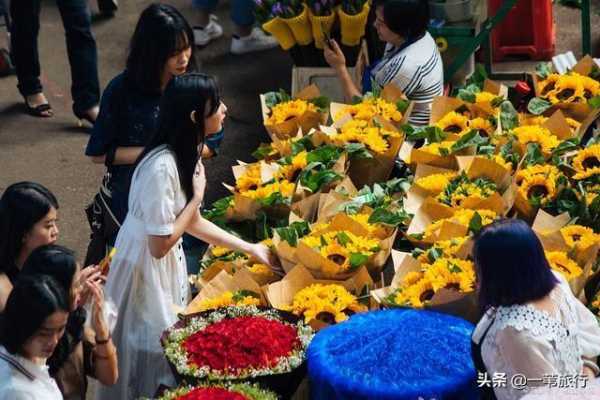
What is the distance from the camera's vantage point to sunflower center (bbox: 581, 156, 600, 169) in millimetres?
4410

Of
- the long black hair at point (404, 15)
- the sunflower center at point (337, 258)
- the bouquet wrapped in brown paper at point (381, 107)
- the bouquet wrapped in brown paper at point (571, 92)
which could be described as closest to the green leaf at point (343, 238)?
the sunflower center at point (337, 258)

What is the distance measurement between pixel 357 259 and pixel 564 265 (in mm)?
677

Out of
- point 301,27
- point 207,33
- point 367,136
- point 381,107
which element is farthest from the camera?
point 207,33

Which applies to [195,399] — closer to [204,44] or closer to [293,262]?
[293,262]

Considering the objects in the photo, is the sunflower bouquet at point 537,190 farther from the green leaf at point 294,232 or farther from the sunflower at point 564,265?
the green leaf at point 294,232

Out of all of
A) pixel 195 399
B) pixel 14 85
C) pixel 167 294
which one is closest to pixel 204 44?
pixel 14 85

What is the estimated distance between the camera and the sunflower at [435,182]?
14.3 ft

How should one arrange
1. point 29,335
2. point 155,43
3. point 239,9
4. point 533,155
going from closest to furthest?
point 29,335 < point 155,43 < point 533,155 < point 239,9

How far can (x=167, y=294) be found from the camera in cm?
400

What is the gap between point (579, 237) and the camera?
3.92 meters

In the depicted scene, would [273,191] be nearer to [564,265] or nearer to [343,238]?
[343,238]

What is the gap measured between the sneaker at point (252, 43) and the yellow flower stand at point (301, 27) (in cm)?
225

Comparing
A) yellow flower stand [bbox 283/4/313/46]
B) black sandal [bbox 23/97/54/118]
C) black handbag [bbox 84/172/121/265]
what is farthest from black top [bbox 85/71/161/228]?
black sandal [bbox 23/97/54/118]

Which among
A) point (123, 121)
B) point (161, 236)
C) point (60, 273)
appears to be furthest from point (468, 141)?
point (60, 273)
